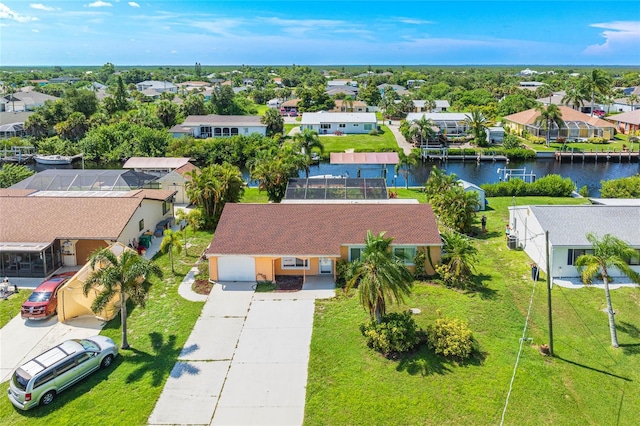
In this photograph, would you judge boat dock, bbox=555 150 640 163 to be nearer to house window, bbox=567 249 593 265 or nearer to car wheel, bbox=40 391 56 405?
house window, bbox=567 249 593 265

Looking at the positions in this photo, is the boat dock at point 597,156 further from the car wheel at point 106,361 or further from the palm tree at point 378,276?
the car wheel at point 106,361

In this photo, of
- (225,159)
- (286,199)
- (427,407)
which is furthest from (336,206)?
(225,159)

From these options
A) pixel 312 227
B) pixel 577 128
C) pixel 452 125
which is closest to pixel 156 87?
pixel 452 125

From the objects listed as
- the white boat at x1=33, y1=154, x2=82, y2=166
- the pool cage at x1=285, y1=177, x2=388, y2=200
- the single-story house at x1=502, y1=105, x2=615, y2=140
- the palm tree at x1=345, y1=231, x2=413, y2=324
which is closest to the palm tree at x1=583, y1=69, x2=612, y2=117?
the single-story house at x1=502, y1=105, x2=615, y2=140

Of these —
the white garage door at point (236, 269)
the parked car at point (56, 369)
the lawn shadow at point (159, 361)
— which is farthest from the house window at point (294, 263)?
the parked car at point (56, 369)

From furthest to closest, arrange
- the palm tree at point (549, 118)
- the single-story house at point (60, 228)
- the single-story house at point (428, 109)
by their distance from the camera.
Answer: the single-story house at point (428, 109) < the palm tree at point (549, 118) < the single-story house at point (60, 228)

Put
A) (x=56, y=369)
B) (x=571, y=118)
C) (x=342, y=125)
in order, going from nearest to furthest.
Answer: (x=56, y=369)
(x=571, y=118)
(x=342, y=125)

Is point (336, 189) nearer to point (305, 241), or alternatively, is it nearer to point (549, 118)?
point (305, 241)
